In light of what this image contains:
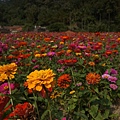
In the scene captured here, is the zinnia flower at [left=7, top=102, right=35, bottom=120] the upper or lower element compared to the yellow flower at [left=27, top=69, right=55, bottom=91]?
lower

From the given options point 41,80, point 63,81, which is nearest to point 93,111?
point 63,81

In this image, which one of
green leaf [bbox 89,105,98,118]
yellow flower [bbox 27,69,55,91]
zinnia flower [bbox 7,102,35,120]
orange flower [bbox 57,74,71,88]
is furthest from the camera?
green leaf [bbox 89,105,98,118]

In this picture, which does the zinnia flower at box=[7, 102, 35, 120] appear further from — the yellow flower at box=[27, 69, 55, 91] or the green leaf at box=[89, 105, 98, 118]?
the green leaf at box=[89, 105, 98, 118]

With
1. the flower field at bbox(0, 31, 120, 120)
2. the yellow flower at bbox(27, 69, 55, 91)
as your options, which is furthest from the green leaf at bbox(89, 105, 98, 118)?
the yellow flower at bbox(27, 69, 55, 91)

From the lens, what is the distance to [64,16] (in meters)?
37.7

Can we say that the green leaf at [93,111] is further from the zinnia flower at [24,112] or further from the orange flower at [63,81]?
the zinnia flower at [24,112]

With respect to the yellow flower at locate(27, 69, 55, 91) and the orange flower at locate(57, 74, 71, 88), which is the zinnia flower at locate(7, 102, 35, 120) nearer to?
the yellow flower at locate(27, 69, 55, 91)

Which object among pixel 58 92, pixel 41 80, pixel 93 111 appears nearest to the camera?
pixel 41 80

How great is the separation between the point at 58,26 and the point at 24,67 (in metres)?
24.5

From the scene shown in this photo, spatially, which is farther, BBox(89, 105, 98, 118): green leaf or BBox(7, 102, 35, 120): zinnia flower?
BBox(89, 105, 98, 118): green leaf

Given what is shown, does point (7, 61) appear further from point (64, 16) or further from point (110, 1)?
point (110, 1)

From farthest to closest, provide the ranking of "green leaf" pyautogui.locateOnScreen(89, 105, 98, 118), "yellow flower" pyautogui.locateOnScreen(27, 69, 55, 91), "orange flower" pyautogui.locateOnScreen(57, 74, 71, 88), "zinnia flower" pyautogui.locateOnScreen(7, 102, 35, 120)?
"green leaf" pyautogui.locateOnScreen(89, 105, 98, 118), "orange flower" pyautogui.locateOnScreen(57, 74, 71, 88), "yellow flower" pyautogui.locateOnScreen(27, 69, 55, 91), "zinnia flower" pyautogui.locateOnScreen(7, 102, 35, 120)

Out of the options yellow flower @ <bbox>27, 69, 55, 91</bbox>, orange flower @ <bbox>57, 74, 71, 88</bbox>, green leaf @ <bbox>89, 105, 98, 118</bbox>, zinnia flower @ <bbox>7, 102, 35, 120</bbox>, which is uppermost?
yellow flower @ <bbox>27, 69, 55, 91</bbox>

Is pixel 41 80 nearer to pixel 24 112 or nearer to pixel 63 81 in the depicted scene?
pixel 24 112
